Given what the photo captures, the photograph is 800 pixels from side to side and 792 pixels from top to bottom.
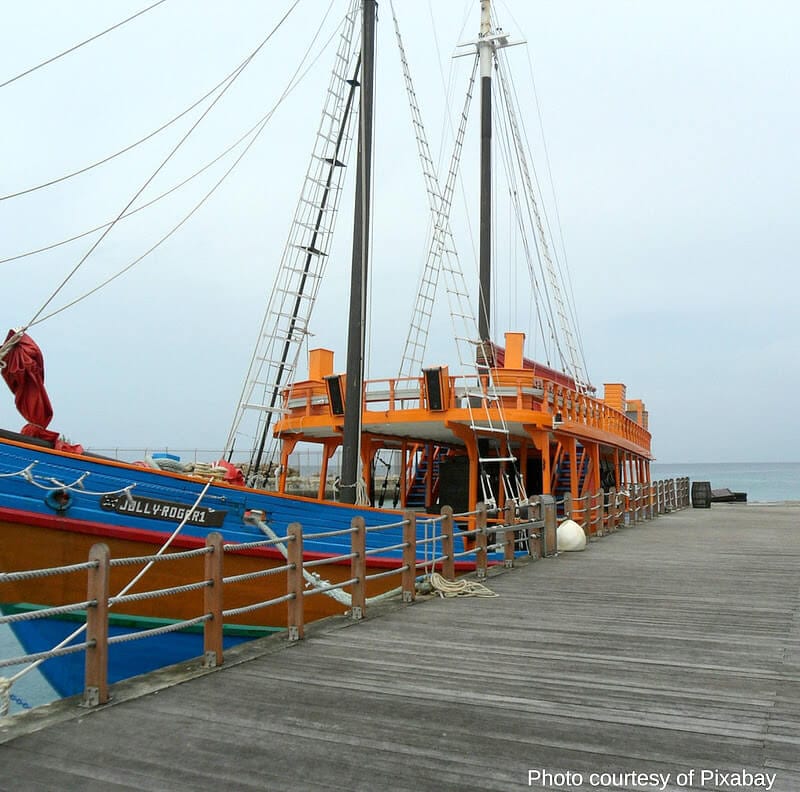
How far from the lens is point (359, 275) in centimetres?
1215

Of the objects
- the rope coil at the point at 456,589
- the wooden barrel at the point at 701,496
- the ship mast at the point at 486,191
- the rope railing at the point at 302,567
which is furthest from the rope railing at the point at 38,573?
the wooden barrel at the point at 701,496

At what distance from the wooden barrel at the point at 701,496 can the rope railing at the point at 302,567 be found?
14.0 meters

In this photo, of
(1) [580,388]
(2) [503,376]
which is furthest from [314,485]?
(2) [503,376]

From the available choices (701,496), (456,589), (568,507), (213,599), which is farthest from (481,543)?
(701,496)

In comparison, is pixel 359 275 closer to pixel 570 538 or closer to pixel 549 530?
pixel 549 530

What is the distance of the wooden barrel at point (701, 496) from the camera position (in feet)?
105

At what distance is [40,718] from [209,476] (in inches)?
185

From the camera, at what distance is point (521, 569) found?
1130 cm

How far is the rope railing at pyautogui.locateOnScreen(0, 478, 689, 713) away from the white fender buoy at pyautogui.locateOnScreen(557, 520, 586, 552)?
35 centimetres

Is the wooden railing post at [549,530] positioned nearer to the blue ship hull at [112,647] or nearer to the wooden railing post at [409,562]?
the wooden railing post at [409,562]

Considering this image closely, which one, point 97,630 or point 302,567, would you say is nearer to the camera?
point 97,630

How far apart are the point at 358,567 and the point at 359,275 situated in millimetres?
5886

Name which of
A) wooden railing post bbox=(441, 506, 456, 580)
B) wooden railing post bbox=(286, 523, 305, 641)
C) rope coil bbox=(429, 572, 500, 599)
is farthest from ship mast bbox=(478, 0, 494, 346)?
wooden railing post bbox=(286, 523, 305, 641)

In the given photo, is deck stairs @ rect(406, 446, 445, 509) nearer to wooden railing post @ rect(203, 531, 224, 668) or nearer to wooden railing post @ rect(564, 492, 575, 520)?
wooden railing post @ rect(564, 492, 575, 520)
